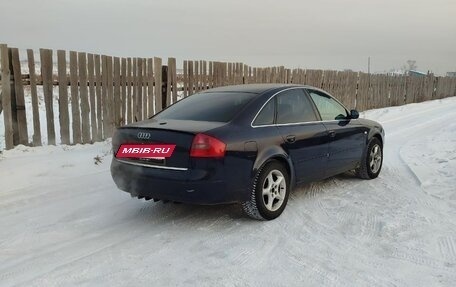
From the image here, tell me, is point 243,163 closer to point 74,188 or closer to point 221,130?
point 221,130

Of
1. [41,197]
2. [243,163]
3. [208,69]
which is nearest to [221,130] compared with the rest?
[243,163]

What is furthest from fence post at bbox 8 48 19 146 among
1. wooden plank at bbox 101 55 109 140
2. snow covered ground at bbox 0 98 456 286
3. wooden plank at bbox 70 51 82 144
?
wooden plank at bbox 101 55 109 140

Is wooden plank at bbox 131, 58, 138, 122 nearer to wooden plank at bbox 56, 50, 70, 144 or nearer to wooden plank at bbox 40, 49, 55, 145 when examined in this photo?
wooden plank at bbox 56, 50, 70, 144

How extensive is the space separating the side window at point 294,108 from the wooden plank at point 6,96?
4.77 metres

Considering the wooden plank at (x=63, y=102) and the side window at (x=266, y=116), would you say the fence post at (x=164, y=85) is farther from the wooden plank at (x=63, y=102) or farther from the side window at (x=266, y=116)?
the side window at (x=266, y=116)

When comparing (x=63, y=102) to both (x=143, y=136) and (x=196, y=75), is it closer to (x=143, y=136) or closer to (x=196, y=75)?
(x=196, y=75)

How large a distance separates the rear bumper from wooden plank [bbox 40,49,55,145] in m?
4.24

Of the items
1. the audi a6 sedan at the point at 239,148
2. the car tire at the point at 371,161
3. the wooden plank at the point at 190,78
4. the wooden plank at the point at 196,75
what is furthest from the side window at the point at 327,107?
the wooden plank at the point at 196,75

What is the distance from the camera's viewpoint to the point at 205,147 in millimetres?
4188

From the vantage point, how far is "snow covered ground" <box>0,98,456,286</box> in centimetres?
345

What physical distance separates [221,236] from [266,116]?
1447mm

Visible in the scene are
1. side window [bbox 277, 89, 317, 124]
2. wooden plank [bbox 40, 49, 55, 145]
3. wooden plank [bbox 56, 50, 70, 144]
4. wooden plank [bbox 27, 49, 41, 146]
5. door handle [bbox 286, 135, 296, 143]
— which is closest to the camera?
door handle [bbox 286, 135, 296, 143]

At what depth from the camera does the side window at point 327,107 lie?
19.3 feet

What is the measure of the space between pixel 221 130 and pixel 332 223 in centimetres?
155
